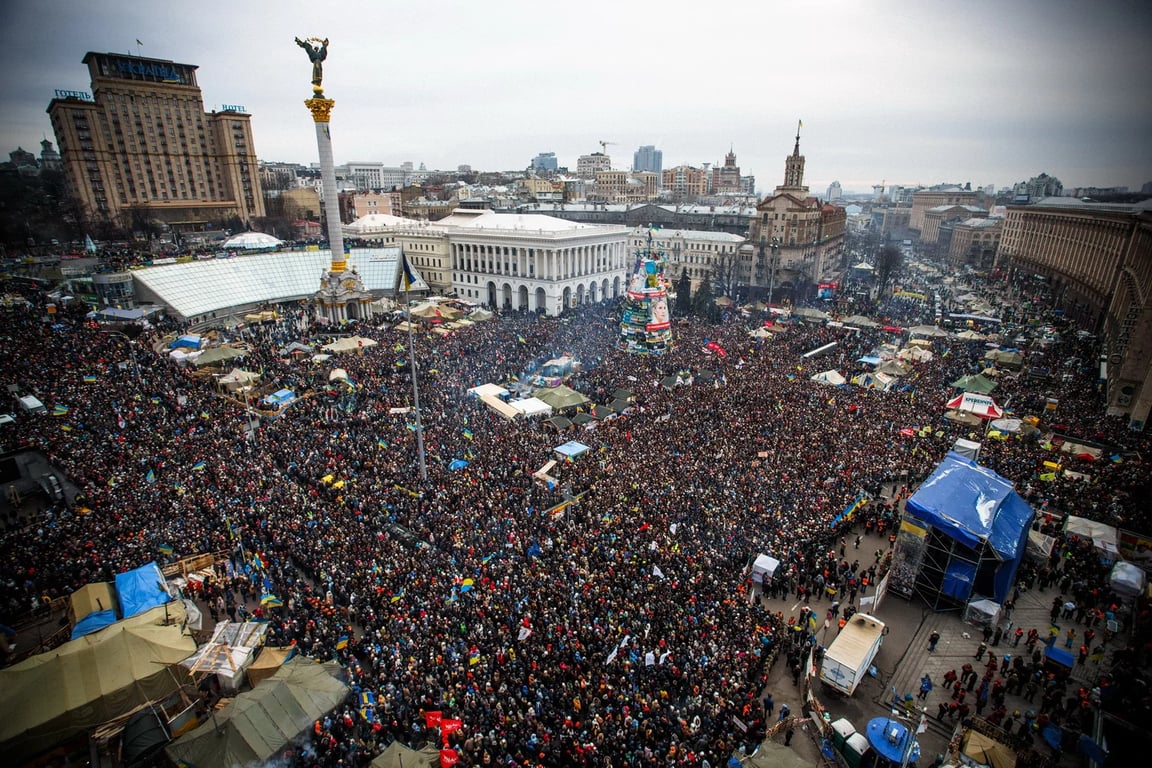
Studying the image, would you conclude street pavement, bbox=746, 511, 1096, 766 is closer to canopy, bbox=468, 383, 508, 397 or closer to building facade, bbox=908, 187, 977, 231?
canopy, bbox=468, 383, 508, 397

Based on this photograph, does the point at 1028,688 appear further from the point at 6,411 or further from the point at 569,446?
the point at 6,411

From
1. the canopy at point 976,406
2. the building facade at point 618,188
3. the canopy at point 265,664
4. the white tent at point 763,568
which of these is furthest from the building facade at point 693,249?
the canopy at point 265,664

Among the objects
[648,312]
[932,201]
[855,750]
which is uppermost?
[932,201]

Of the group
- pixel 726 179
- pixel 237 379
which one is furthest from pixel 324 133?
pixel 726 179

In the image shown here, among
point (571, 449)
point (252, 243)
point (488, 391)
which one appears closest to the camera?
point (571, 449)

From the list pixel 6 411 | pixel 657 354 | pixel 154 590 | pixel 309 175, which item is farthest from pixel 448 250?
pixel 309 175

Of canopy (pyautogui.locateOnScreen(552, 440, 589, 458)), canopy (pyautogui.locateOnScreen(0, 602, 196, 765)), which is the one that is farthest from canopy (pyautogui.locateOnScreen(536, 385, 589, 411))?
canopy (pyautogui.locateOnScreen(0, 602, 196, 765))

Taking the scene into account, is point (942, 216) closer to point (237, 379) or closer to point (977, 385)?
point (977, 385)

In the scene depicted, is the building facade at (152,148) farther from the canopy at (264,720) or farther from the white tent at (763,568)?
the white tent at (763,568)
